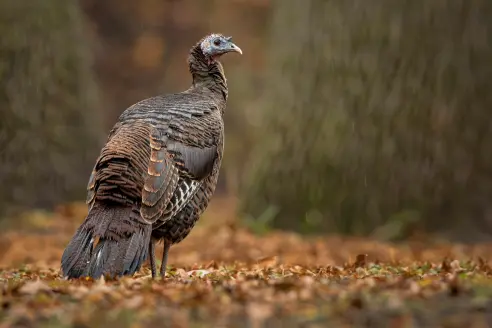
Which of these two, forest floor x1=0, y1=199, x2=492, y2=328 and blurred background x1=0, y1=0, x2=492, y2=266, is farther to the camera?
blurred background x1=0, y1=0, x2=492, y2=266

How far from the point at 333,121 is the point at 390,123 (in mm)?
776

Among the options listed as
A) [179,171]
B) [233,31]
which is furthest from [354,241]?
[233,31]

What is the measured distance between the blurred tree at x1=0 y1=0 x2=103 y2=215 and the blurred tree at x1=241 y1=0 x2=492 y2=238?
350 cm

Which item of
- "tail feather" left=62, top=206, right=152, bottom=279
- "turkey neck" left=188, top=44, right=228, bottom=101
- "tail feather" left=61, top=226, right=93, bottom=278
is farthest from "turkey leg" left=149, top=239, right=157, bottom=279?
"turkey neck" left=188, top=44, right=228, bottom=101

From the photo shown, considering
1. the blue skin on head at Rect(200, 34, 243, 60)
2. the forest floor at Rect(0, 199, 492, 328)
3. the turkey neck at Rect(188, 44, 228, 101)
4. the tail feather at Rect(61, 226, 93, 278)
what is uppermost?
the blue skin on head at Rect(200, 34, 243, 60)

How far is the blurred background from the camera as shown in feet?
38.2

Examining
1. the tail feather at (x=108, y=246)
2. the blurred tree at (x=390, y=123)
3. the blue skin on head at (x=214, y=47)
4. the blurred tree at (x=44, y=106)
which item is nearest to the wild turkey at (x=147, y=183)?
the tail feather at (x=108, y=246)

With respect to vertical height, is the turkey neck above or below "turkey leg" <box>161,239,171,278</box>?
above

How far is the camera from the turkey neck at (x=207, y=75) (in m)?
8.53

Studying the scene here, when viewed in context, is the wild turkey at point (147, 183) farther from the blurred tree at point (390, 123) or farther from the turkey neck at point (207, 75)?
the blurred tree at point (390, 123)

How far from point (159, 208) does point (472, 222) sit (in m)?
5.59

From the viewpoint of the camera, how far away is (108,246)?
657 centimetres

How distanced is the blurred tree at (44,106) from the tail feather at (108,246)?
22.8ft

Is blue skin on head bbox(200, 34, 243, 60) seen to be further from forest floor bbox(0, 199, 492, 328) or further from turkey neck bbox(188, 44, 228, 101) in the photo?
forest floor bbox(0, 199, 492, 328)
